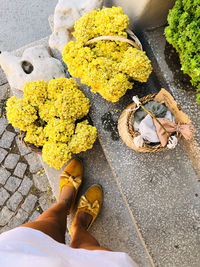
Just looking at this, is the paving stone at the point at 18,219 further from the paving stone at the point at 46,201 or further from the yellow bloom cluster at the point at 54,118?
the yellow bloom cluster at the point at 54,118

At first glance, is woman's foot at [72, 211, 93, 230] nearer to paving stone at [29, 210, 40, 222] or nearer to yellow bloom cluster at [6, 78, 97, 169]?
yellow bloom cluster at [6, 78, 97, 169]

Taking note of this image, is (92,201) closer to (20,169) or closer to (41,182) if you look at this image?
(41,182)

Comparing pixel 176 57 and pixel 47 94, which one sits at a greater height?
pixel 47 94

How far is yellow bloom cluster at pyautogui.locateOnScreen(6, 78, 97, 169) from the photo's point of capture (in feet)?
7.22

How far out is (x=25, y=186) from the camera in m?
3.26

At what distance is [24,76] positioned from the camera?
2.75 metres

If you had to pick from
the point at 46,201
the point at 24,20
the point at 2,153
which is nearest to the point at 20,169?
the point at 2,153

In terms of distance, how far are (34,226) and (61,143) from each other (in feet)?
2.51

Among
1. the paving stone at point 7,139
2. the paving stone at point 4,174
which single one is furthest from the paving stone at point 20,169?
the paving stone at point 7,139

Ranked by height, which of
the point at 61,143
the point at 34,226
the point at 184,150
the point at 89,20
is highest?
the point at 89,20

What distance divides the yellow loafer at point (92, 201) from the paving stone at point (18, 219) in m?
0.94

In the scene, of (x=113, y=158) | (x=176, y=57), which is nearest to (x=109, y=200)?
(x=113, y=158)

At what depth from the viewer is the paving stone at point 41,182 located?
10.7ft

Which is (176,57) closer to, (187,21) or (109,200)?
(187,21)
